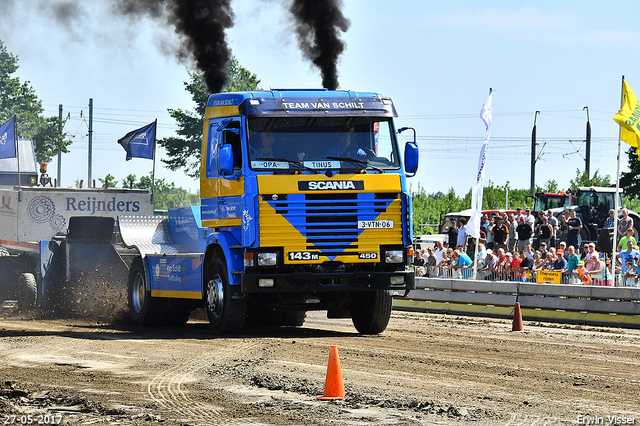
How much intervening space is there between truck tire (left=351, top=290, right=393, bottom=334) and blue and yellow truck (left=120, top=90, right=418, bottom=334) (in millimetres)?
35

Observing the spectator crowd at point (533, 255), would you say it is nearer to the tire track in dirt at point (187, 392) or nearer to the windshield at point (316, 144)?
the windshield at point (316, 144)

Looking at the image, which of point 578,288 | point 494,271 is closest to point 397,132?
point 578,288

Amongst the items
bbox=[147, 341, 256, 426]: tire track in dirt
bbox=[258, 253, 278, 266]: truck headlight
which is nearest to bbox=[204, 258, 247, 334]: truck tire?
bbox=[258, 253, 278, 266]: truck headlight

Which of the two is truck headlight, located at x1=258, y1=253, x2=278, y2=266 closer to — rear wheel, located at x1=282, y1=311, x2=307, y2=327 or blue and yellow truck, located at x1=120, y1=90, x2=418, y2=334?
blue and yellow truck, located at x1=120, y1=90, x2=418, y2=334

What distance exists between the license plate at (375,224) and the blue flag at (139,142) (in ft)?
41.2

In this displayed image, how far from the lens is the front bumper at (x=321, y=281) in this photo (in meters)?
12.8

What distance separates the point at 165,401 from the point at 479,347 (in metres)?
5.43

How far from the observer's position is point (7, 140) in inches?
987

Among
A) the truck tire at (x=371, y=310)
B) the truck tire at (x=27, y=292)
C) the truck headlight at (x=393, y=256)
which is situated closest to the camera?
the truck headlight at (x=393, y=256)

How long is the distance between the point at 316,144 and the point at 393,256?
1915mm

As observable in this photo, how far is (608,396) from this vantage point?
866 cm

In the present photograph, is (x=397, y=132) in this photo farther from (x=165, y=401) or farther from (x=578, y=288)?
(x=165, y=401)

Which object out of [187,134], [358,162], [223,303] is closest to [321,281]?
[223,303]

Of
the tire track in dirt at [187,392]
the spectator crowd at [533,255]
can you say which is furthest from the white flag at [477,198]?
the tire track in dirt at [187,392]
